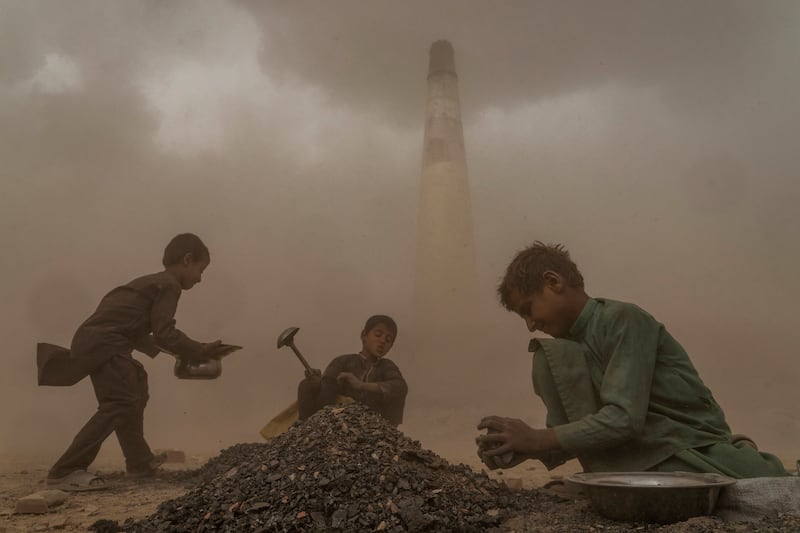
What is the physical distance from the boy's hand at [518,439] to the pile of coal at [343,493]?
0.24 metres

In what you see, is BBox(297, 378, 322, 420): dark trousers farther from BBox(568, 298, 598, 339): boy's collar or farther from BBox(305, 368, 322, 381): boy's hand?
BBox(568, 298, 598, 339): boy's collar

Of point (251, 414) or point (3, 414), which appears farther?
point (251, 414)

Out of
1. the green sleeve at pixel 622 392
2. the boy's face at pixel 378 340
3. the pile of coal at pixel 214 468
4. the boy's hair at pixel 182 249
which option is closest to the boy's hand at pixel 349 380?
the boy's face at pixel 378 340

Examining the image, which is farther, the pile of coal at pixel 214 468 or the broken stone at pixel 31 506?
the pile of coal at pixel 214 468

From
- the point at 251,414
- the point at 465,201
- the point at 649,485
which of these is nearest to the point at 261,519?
the point at 649,485

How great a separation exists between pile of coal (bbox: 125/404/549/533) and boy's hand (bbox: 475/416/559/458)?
24cm

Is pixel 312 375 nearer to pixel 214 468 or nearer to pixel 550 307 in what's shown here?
pixel 214 468

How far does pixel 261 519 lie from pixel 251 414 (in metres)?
8.30

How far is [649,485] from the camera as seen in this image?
169cm

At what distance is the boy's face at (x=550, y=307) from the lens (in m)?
2.25

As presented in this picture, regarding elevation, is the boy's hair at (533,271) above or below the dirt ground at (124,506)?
above

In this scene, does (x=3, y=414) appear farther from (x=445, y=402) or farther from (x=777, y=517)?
(x=777, y=517)

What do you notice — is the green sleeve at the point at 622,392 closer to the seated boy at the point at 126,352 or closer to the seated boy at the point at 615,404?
the seated boy at the point at 615,404

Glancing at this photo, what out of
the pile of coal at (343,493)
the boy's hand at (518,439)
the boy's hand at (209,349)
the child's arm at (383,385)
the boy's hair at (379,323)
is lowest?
the pile of coal at (343,493)
